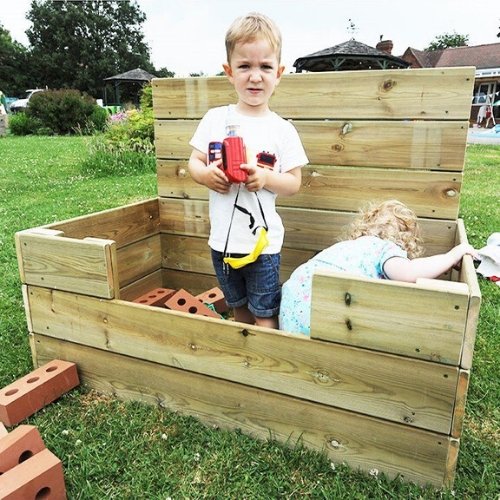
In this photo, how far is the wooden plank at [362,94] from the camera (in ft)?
6.99

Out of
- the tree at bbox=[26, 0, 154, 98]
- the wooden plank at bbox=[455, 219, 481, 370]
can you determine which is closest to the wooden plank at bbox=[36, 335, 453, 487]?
the wooden plank at bbox=[455, 219, 481, 370]

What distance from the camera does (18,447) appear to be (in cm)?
160

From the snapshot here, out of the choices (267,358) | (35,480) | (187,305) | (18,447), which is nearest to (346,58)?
(187,305)

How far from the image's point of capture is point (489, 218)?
4.70 metres

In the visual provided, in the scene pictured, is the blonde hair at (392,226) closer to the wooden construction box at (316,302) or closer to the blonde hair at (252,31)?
the wooden construction box at (316,302)

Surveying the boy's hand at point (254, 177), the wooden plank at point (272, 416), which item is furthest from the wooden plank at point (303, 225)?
the wooden plank at point (272, 416)

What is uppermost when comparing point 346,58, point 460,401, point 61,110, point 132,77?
point 132,77

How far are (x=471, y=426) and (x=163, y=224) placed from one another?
1.94 m

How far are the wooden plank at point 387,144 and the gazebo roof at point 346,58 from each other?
36.8ft

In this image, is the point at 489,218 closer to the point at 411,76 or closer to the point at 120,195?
the point at 411,76

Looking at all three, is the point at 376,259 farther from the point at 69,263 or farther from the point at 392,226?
the point at 69,263

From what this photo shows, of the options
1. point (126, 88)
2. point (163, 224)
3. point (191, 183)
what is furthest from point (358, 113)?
point (126, 88)

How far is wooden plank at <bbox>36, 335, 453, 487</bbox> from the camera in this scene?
1591mm

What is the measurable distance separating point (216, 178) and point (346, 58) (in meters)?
13.0
